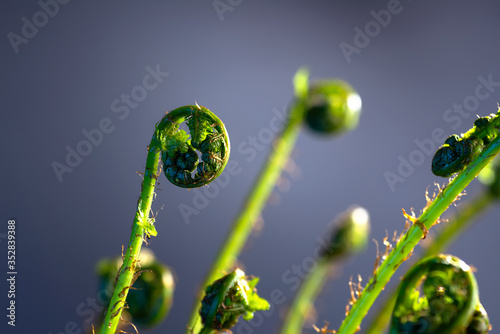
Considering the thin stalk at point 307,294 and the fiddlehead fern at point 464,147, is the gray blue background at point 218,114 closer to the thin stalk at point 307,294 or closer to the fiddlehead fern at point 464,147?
the thin stalk at point 307,294

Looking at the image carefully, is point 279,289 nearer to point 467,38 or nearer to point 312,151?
point 312,151

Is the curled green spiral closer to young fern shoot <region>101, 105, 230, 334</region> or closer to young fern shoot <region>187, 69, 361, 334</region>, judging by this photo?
young fern shoot <region>101, 105, 230, 334</region>

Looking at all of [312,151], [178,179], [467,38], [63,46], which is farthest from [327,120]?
[467,38]

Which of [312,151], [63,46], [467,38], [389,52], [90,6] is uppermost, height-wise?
[467,38]

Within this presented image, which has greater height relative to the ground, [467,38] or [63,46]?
[467,38]

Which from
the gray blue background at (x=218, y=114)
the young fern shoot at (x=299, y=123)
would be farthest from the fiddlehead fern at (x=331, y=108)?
the gray blue background at (x=218, y=114)

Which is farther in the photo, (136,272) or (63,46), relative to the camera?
(63,46)

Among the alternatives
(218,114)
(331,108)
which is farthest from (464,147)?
(218,114)
